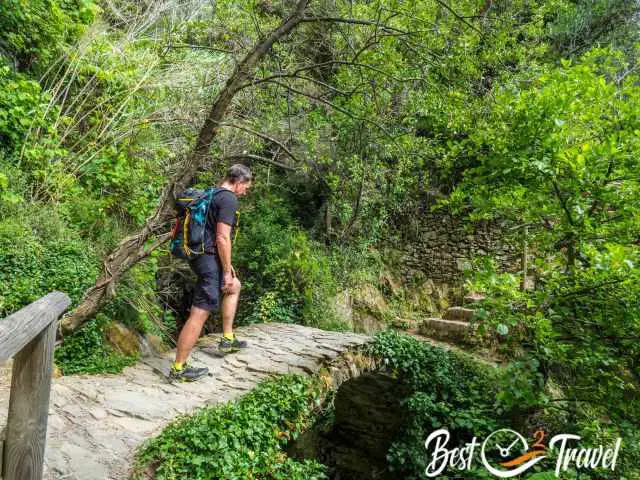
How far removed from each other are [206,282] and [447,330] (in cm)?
571

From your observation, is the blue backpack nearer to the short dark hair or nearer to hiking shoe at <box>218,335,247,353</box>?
the short dark hair

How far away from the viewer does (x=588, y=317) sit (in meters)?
4.36

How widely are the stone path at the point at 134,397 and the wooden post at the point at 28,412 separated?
0.49 meters

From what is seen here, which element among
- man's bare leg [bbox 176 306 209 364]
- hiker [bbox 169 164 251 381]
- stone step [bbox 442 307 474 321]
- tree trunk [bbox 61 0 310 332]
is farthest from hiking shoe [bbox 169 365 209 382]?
stone step [bbox 442 307 474 321]

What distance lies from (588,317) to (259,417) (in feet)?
11.6

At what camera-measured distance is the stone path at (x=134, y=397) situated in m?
2.41

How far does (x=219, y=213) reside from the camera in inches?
145

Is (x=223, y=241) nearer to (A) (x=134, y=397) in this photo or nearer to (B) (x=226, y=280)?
(B) (x=226, y=280)

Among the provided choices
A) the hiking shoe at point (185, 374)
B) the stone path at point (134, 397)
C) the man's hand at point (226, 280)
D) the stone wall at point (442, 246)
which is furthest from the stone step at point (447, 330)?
the hiking shoe at point (185, 374)

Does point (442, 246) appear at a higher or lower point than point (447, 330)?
higher

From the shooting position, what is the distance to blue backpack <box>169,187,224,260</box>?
12.0 ft

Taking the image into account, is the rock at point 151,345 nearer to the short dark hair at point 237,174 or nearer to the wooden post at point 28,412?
the short dark hair at point 237,174

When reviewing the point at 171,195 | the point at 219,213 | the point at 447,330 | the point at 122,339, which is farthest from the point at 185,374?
the point at 447,330

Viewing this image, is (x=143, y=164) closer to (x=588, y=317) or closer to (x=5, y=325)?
(x=5, y=325)
